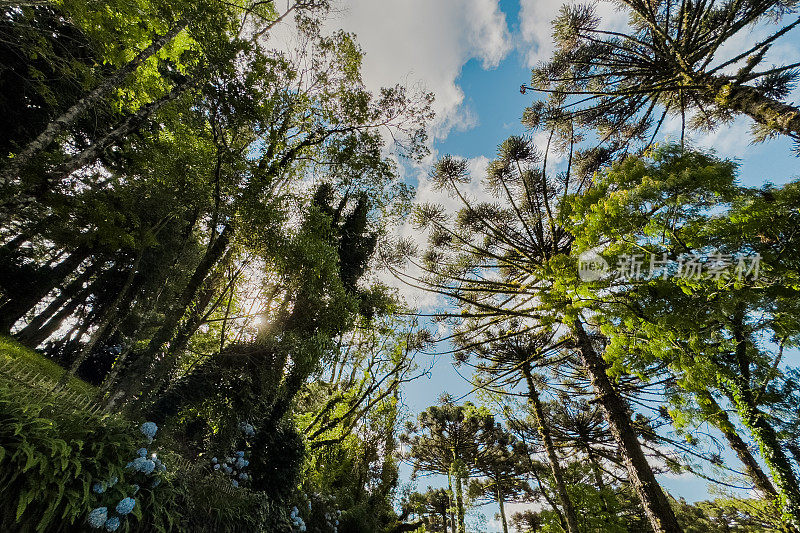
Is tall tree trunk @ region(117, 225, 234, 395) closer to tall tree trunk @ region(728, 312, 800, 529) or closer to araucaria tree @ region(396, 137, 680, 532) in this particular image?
araucaria tree @ region(396, 137, 680, 532)

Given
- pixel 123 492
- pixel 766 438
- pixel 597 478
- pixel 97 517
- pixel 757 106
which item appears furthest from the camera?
pixel 597 478

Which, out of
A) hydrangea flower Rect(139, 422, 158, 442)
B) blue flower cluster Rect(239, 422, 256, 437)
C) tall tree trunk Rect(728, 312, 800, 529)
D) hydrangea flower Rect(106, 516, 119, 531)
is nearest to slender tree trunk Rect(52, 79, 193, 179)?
hydrangea flower Rect(139, 422, 158, 442)

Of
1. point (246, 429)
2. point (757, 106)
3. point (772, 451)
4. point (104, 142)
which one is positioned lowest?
point (246, 429)

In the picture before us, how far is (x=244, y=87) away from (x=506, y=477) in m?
20.4

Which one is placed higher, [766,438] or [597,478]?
[766,438]

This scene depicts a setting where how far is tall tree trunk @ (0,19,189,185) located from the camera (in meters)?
4.78

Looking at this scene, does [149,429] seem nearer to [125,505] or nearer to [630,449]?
[125,505]

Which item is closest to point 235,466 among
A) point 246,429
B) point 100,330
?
point 246,429

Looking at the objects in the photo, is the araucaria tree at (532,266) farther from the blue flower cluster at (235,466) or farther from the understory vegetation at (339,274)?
the blue flower cluster at (235,466)

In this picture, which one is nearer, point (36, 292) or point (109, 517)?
point (109, 517)

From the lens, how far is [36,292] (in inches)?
561

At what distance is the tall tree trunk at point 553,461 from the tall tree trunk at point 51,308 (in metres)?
23.2

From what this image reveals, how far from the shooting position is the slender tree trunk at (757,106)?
4.00m

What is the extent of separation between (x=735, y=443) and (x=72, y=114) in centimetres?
1752
